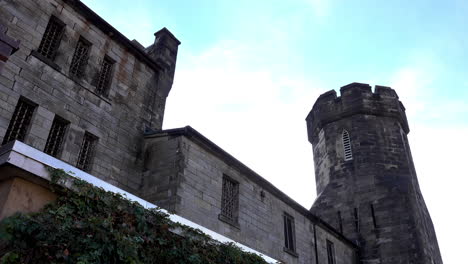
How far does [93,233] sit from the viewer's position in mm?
5910

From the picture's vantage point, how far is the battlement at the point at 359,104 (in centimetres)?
2322

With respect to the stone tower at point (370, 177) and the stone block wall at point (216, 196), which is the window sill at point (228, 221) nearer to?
the stone block wall at point (216, 196)

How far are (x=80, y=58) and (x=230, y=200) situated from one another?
20.8 ft

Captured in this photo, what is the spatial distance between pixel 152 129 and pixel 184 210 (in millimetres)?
3984

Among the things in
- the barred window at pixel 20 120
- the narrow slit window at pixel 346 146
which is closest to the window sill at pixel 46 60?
the barred window at pixel 20 120

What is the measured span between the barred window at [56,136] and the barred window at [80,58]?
1600 millimetres

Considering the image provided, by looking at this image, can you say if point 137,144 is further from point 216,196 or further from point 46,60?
point 46,60

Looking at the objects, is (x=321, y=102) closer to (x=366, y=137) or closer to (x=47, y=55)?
(x=366, y=137)

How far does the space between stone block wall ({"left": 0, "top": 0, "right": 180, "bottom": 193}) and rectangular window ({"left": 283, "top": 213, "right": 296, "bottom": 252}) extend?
594 centimetres

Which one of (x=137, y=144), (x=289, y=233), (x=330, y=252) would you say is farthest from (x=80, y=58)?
(x=330, y=252)

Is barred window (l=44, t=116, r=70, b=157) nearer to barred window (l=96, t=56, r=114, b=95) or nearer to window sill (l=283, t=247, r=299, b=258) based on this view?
barred window (l=96, t=56, r=114, b=95)

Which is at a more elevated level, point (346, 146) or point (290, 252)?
point (346, 146)

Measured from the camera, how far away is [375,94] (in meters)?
23.8

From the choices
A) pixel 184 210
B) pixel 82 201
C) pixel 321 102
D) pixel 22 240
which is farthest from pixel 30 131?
pixel 321 102
